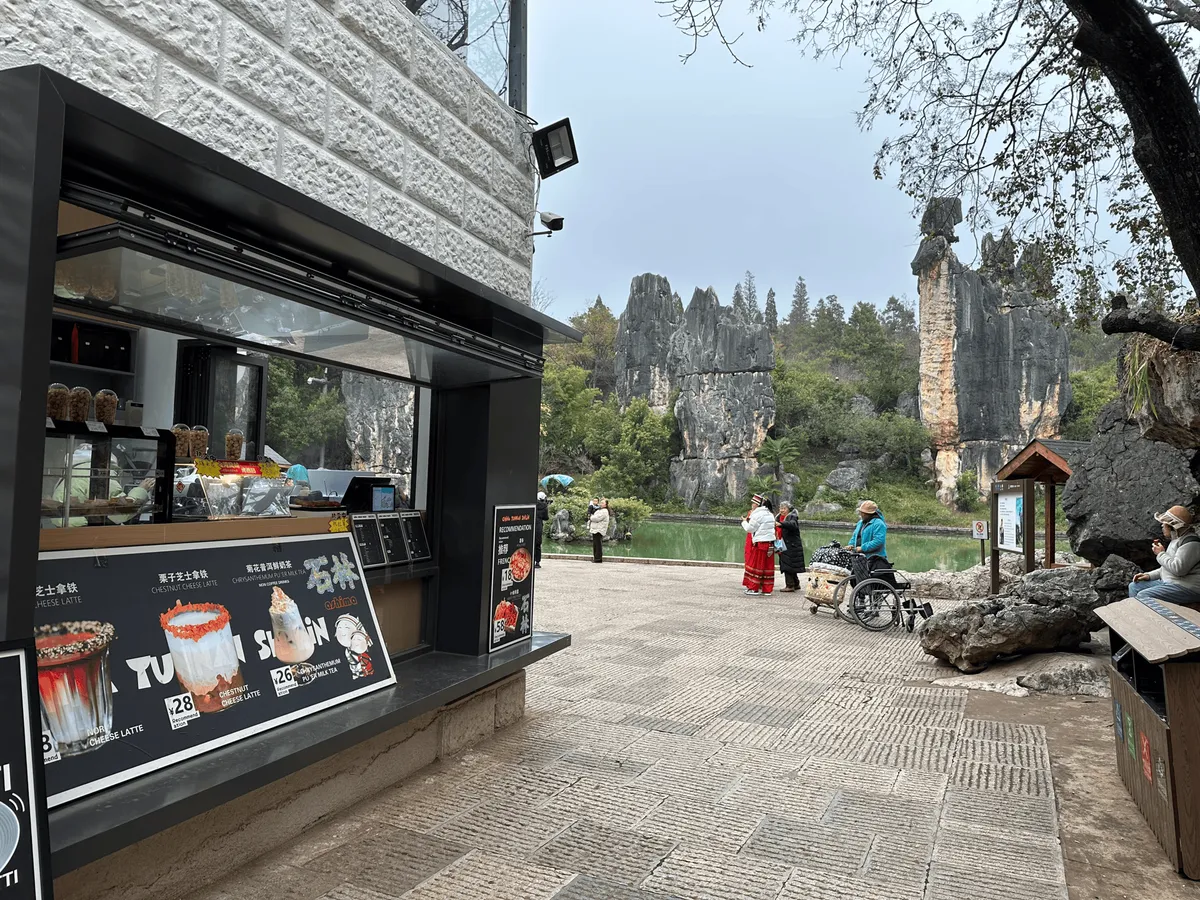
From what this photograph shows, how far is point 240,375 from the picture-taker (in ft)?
13.9

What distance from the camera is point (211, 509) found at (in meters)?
3.43

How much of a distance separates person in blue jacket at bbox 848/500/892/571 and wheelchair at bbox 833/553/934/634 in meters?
0.07

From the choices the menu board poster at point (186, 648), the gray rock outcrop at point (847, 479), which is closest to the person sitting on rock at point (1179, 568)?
the menu board poster at point (186, 648)

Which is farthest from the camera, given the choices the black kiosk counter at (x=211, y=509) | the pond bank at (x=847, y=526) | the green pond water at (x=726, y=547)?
the pond bank at (x=847, y=526)

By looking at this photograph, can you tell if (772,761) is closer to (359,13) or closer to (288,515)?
(288,515)

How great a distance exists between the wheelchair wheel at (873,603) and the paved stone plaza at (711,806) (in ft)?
7.79

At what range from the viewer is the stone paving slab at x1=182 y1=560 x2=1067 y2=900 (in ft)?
10.1

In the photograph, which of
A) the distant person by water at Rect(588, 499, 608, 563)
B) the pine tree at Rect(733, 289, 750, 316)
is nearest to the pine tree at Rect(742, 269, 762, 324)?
the pine tree at Rect(733, 289, 750, 316)

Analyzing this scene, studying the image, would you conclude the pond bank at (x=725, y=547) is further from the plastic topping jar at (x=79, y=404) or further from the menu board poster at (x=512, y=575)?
the plastic topping jar at (x=79, y=404)

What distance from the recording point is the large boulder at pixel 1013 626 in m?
6.72

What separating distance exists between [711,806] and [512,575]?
5.83 feet

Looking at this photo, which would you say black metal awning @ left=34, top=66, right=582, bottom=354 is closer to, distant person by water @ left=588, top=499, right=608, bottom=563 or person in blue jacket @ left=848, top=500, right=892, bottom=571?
person in blue jacket @ left=848, top=500, right=892, bottom=571

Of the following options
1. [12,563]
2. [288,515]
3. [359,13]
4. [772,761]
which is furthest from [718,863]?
[359,13]

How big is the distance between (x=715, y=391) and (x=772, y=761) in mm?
48822
